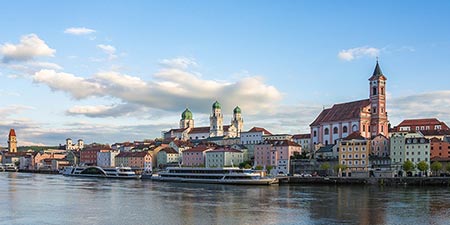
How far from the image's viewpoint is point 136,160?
326 ft

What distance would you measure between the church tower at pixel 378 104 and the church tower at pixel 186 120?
67469mm

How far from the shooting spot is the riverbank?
58062 mm

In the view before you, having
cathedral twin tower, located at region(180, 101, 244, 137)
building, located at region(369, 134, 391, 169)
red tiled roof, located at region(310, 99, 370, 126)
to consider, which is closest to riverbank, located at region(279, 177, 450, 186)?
building, located at region(369, 134, 391, 169)

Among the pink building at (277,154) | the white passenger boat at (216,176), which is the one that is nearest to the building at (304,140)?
the pink building at (277,154)

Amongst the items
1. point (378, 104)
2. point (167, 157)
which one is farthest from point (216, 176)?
point (167, 157)

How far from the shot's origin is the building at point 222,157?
8781 cm

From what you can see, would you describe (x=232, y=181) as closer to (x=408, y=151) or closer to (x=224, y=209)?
(x=408, y=151)

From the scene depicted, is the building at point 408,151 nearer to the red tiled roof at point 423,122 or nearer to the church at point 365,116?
the church at point 365,116

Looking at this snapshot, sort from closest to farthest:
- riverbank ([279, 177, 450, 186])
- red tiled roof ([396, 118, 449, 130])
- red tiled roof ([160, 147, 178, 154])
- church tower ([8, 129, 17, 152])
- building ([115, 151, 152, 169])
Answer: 1. riverbank ([279, 177, 450, 186])
2. red tiled roof ([396, 118, 449, 130])
3. building ([115, 151, 152, 169])
4. red tiled roof ([160, 147, 178, 154])
5. church tower ([8, 129, 17, 152])

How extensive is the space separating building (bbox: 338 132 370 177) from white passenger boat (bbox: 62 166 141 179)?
28179 mm

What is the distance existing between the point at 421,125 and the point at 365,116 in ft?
45.1

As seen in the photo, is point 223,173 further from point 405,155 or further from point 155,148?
point 155,148

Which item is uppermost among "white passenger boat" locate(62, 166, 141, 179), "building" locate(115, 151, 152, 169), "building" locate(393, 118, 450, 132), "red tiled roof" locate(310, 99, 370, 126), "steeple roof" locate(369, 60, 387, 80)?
"steeple roof" locate(369, 60, 387, 80)

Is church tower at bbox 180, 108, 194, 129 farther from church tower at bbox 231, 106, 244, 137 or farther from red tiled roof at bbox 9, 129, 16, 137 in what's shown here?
red tiled roof at bbox 9, 129, 16, 137
